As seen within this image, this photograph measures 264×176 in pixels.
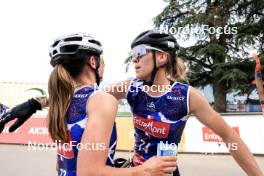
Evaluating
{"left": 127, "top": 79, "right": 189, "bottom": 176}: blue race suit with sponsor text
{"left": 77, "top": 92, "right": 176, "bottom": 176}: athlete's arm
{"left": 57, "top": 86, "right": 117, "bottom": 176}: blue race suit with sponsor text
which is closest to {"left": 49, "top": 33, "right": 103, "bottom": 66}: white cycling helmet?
{"left": 57, "top": 86, "right": 117, "bottom": 176}: blue race suit with sponsor text

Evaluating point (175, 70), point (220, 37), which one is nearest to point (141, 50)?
point (175, 70)

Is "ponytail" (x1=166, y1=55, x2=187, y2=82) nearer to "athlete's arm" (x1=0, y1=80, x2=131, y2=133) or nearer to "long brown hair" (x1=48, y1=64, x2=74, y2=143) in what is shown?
"athlete's arm" (x1=0, y1=80, x2=131, y2=133)

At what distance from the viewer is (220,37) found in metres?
29.1

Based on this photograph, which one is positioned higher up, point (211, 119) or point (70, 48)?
point (70, 48)

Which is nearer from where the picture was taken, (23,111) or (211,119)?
(23,111)

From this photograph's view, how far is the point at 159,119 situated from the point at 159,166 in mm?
974

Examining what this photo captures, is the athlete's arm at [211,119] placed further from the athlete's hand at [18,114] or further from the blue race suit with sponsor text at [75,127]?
the athlete's hand at [18,114]

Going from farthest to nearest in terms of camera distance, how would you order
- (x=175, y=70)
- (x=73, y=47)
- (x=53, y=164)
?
1. (x=53, y=164)
2. (x=175, y=70)
3. (x=73, y=47)

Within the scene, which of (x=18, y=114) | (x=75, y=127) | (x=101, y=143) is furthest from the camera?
(x=18, y=114)

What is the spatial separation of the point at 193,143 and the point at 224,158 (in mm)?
1548

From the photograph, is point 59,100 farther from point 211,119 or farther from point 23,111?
point 211,119

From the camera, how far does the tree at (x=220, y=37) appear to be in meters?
27.6

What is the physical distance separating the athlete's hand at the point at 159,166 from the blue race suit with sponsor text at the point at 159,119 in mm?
864

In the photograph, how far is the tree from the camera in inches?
1085
